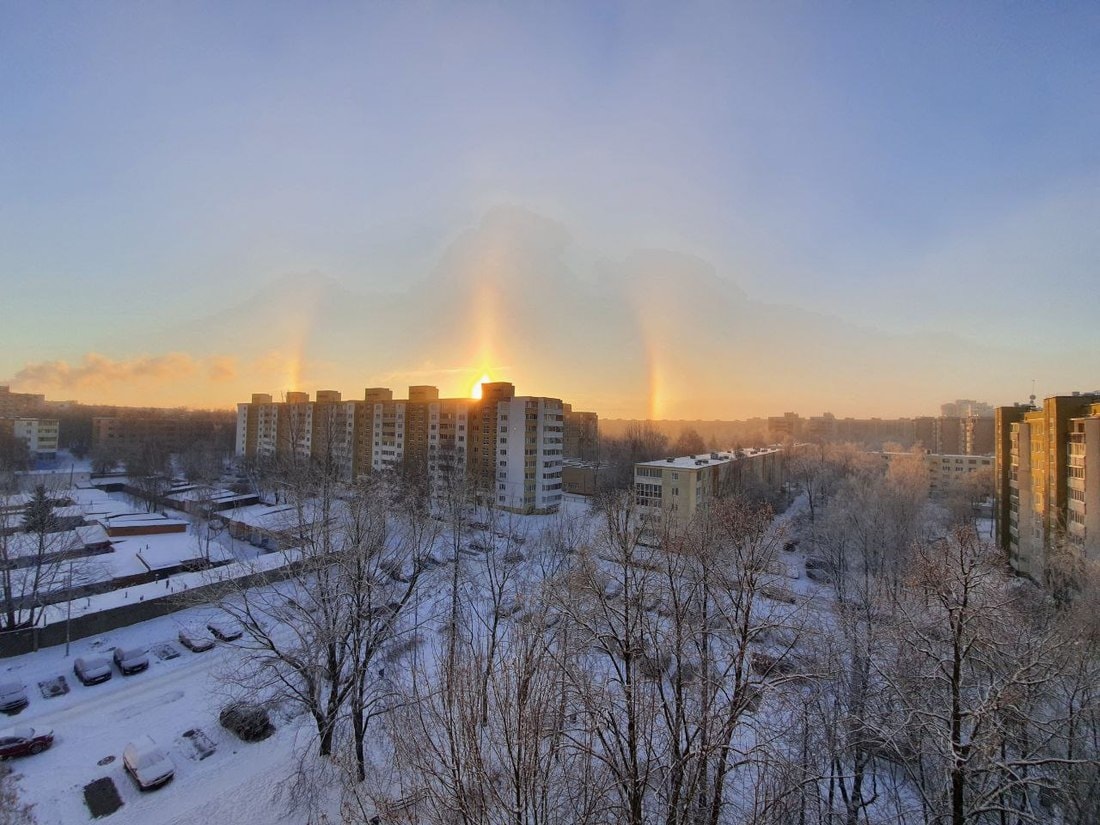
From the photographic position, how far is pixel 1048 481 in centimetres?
2206

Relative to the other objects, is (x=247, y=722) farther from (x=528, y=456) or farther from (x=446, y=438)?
(x=446, y=438)

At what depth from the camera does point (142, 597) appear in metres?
18.2

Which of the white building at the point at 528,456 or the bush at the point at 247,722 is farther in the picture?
the white building at the point at 528,456

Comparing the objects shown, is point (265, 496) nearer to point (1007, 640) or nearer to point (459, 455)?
point (459, 455)

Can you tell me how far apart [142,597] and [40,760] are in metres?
8.27

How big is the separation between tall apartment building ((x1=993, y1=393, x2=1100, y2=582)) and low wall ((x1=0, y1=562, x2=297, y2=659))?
29.2 m

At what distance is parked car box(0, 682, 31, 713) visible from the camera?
41.3 ft

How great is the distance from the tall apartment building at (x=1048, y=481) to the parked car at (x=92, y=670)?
3191 centimetres

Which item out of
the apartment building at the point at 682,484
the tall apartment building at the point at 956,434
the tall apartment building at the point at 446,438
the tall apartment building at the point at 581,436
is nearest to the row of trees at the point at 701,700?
the apartment building at the point at 682,484

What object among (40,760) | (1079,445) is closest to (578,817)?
(40,760)

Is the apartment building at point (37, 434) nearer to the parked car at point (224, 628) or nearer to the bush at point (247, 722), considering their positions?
the parked car at point (224, 628)

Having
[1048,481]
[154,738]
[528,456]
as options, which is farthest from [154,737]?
[1048,481]

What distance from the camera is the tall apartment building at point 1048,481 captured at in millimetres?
19062

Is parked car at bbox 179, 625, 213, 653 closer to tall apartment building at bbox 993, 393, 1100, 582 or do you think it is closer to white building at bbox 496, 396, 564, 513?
white building at bbox 496, 396, 564, 513
